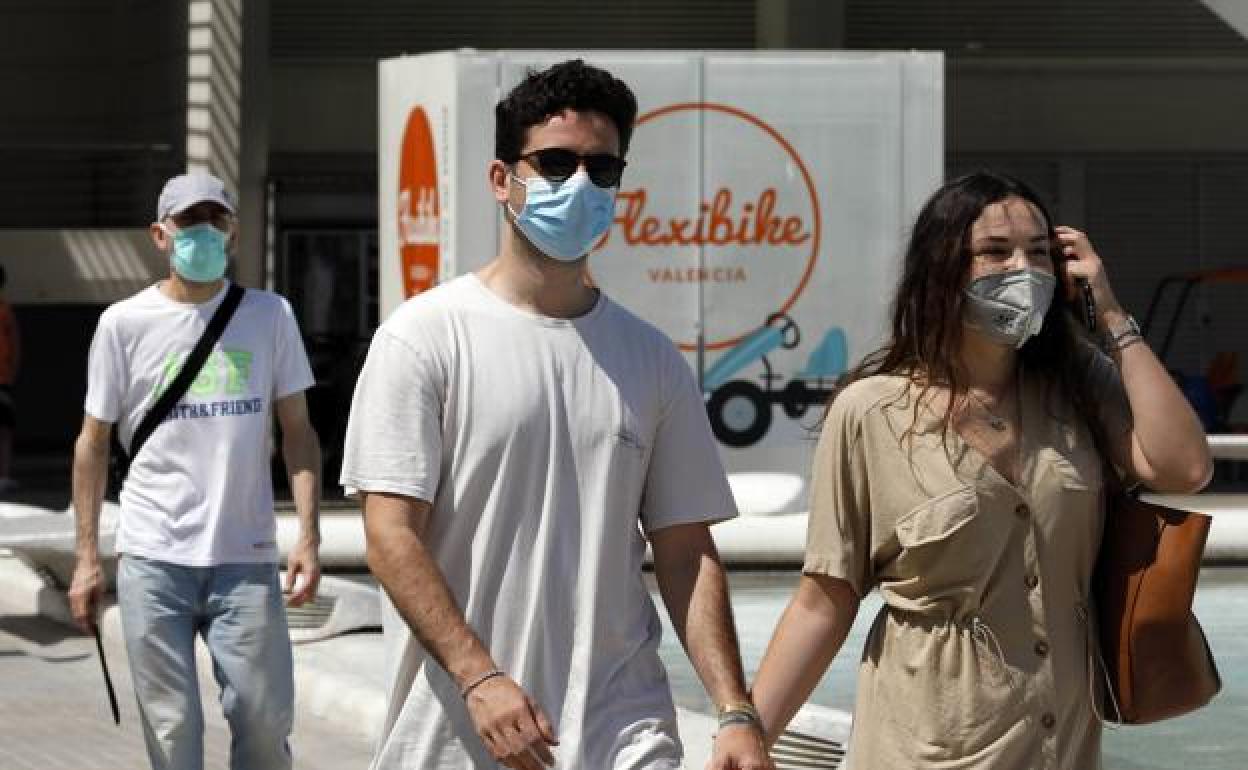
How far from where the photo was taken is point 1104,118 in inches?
1193

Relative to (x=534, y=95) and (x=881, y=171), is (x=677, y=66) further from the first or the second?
(x=534, y=95)

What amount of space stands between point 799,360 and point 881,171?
55.0 inches

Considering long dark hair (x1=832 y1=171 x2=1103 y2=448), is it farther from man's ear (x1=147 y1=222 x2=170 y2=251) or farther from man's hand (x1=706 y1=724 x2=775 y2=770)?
man's ear (x1=147 y1=222 x2=170 y2=251)

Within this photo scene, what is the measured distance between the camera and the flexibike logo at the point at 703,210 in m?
18.3

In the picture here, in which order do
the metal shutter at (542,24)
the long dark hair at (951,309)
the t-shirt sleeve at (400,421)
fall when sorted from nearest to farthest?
the t-shirt sleeve at (400,421)
the long dark hair at (951,309)
the metal shutter at (542,24)

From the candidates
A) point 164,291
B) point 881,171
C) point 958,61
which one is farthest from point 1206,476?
point 958,61

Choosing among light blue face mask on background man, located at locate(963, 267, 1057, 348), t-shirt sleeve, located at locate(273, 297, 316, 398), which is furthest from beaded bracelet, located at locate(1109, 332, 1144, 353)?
t-shirt sleeve, located at locate(273, 297, 316, 398)

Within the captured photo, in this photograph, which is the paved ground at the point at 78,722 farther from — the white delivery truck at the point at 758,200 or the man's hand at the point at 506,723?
the white delivery truck at the point at 758,200

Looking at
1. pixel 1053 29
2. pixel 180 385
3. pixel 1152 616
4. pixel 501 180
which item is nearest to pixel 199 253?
pixel 180 385

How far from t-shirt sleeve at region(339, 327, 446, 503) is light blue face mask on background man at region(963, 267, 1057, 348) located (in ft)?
3.03

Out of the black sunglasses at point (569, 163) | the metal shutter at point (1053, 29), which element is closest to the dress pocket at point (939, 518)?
the black sunglasses at point (569, 163)

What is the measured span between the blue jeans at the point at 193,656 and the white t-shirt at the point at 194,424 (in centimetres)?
7

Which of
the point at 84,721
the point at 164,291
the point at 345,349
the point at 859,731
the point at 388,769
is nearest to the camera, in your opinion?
the point at 388,769

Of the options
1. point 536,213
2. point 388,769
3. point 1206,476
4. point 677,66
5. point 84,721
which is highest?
point 677,66
